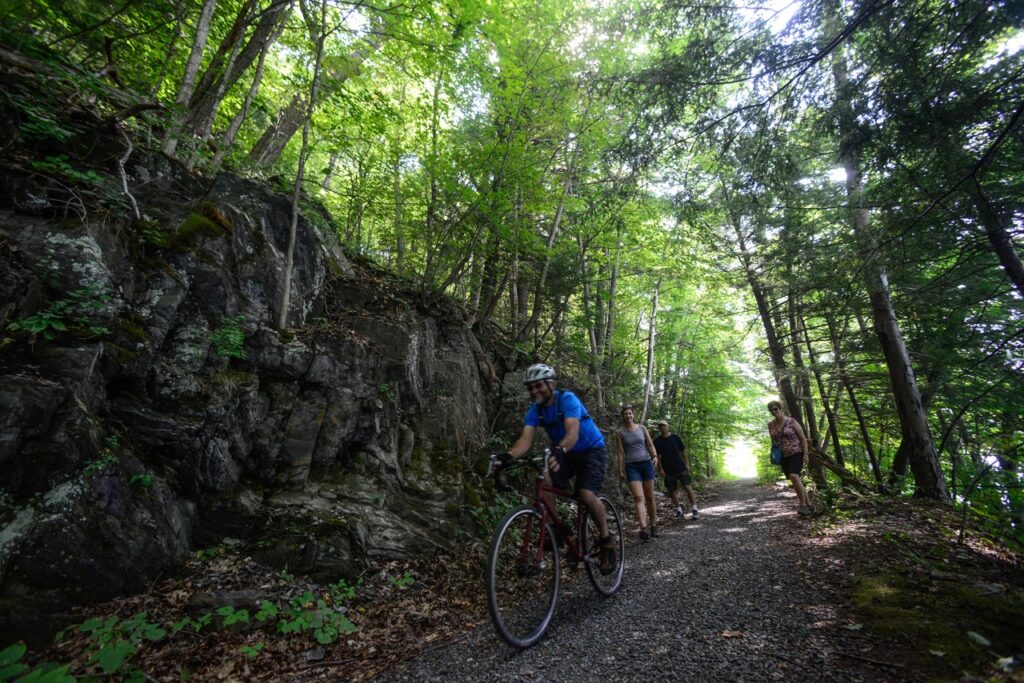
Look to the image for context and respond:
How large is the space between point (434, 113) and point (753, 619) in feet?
28.1

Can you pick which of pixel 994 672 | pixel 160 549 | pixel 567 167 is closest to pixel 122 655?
pixel 160 549

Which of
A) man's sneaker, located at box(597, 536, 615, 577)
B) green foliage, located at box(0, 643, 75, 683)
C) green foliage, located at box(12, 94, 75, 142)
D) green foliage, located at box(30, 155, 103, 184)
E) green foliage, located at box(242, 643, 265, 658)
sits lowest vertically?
green foliage, located at box(242, 643, 265, 658)

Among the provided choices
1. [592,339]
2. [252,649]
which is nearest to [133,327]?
[252,649]

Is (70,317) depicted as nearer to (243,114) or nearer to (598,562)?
(243,114)

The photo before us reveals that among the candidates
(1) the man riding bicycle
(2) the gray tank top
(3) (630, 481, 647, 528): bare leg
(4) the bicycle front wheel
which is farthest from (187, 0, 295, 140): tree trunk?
(3) (630, 481, 647, 528): bare leg

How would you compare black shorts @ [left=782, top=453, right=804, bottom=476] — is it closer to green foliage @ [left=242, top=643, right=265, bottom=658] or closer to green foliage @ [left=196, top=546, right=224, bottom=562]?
green foliage @ [left=242, top=643, right=265, bottom=658]

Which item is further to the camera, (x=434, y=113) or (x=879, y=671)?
(x=434, y=113)

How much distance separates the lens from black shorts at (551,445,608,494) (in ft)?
13.6

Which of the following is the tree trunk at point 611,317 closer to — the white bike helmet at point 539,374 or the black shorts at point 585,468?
the black shorts at point 585,468

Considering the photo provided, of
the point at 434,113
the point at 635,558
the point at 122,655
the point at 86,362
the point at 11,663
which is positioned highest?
the point at 434,113

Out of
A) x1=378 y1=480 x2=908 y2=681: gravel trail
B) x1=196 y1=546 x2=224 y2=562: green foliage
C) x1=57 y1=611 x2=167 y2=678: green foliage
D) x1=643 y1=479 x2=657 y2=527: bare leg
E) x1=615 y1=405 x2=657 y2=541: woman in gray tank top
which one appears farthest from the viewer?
x1=643 y1=479 x2=657 y2=527: bare leg

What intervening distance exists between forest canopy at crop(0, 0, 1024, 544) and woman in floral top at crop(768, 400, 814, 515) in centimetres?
186

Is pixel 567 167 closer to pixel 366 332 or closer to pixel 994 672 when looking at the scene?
pixel 366 332

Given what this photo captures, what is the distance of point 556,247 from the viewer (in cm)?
1028
